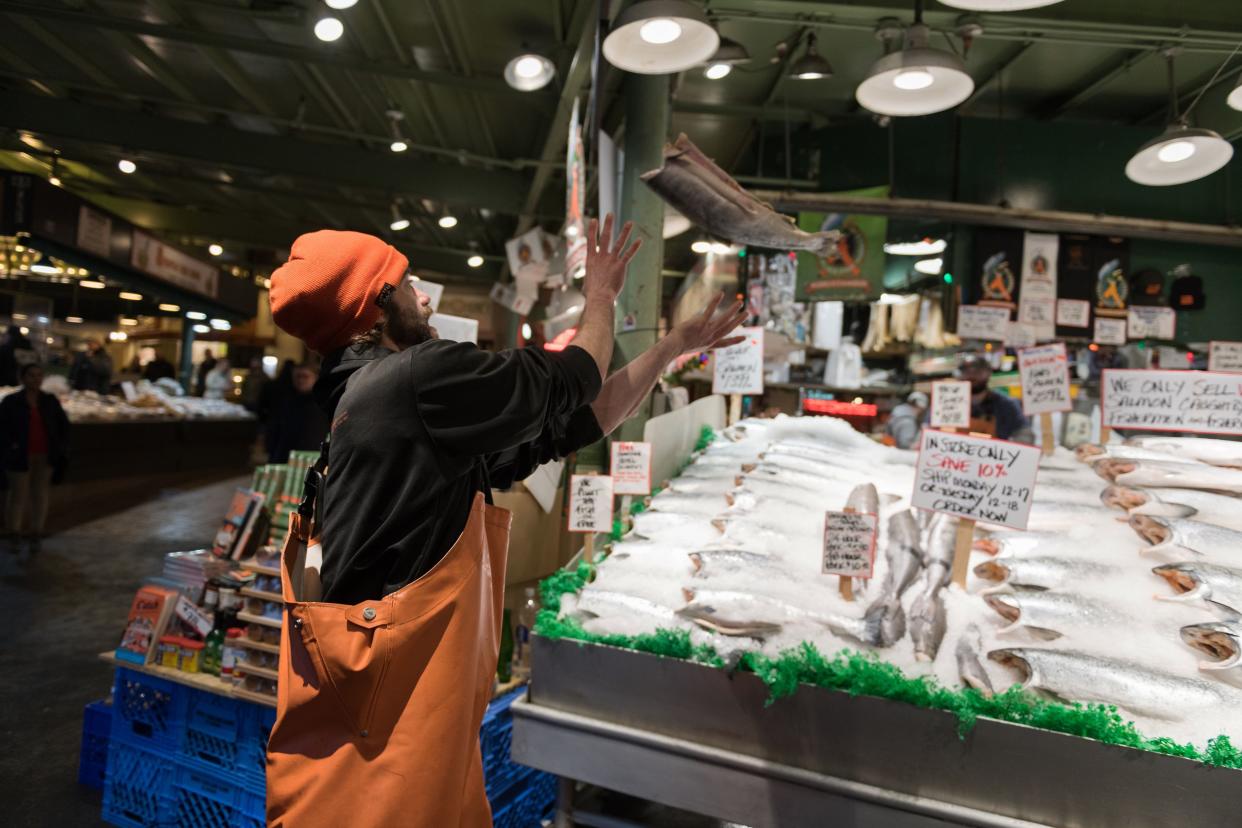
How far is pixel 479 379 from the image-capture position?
1.29 meters

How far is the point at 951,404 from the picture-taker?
3541 mm

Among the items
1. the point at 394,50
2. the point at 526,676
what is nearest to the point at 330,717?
the point at 526,676

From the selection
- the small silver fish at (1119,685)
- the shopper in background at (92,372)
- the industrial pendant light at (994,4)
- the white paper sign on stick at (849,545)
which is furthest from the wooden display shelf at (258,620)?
the shopper in background at (92,372)

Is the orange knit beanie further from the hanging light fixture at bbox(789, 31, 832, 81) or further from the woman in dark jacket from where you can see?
the woman in dark jacket

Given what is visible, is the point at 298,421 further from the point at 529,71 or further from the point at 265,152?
the point at 265,152

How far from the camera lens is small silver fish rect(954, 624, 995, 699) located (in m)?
1.87

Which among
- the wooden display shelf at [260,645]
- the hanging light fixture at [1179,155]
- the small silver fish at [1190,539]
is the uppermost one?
the hanging light fixture at [1179,155]

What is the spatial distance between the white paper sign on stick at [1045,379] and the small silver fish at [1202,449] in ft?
1.34

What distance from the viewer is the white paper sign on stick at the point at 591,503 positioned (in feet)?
9.14

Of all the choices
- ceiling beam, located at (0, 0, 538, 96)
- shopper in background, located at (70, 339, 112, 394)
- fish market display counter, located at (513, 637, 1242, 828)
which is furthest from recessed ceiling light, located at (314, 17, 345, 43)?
shopper in background, located at (70, 339, 112, 394)

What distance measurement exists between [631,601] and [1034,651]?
1.11 metres

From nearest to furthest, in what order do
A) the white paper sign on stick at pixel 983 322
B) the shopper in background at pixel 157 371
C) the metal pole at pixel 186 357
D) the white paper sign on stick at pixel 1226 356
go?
1. the white paper sign on stick at pixel 1226 356
2. the white paper sign on stick at pixel 983 322
3. the shopper in background at pixel 157 371
4. the metal pole at pixel 186 357

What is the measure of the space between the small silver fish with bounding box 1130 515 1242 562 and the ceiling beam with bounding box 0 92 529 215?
836 centimetres

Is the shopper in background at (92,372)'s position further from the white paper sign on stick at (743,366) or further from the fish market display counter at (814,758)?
the fish market display counter at (814,758)
